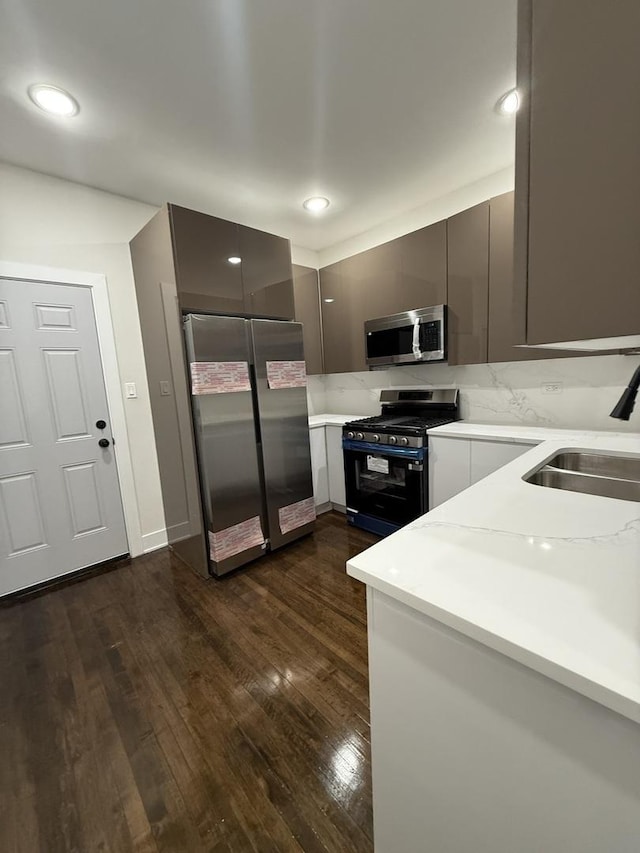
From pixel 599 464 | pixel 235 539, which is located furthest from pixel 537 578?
pixel 235 539

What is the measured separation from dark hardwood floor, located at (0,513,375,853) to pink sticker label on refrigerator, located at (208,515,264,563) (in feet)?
0.74

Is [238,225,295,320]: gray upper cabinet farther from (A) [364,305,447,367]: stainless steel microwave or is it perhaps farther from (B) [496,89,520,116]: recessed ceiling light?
(B) [496,89,520,116]: recessed ceiling light

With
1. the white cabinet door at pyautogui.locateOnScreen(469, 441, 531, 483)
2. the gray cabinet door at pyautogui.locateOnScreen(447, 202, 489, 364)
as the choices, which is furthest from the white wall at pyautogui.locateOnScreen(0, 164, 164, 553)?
the white cabinet door at pyautogui.locateOnScreen(469, 441, 531, 483)

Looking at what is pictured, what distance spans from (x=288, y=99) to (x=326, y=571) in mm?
2709

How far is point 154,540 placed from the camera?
9.13 ft

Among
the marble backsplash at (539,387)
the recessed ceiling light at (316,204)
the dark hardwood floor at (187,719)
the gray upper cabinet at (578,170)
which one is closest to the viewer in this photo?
the gray upper cabinet at (578,170)

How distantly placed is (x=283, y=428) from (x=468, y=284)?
1643 mm

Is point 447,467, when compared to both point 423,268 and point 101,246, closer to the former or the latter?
point 423,268

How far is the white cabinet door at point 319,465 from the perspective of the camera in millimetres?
3098

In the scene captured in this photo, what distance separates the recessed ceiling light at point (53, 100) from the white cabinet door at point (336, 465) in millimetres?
2499

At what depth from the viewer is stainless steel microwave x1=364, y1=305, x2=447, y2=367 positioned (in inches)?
96.7

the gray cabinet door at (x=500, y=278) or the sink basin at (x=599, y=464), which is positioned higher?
the gray cabinet door at (x=500, y=278)

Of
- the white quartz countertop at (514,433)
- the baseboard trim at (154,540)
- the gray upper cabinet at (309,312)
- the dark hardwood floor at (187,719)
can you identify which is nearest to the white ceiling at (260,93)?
the gray upper cabinet at (309,312)

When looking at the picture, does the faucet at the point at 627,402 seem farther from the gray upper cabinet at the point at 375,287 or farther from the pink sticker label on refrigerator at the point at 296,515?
the pink sticker label on refrigerator at the point at 296,515
